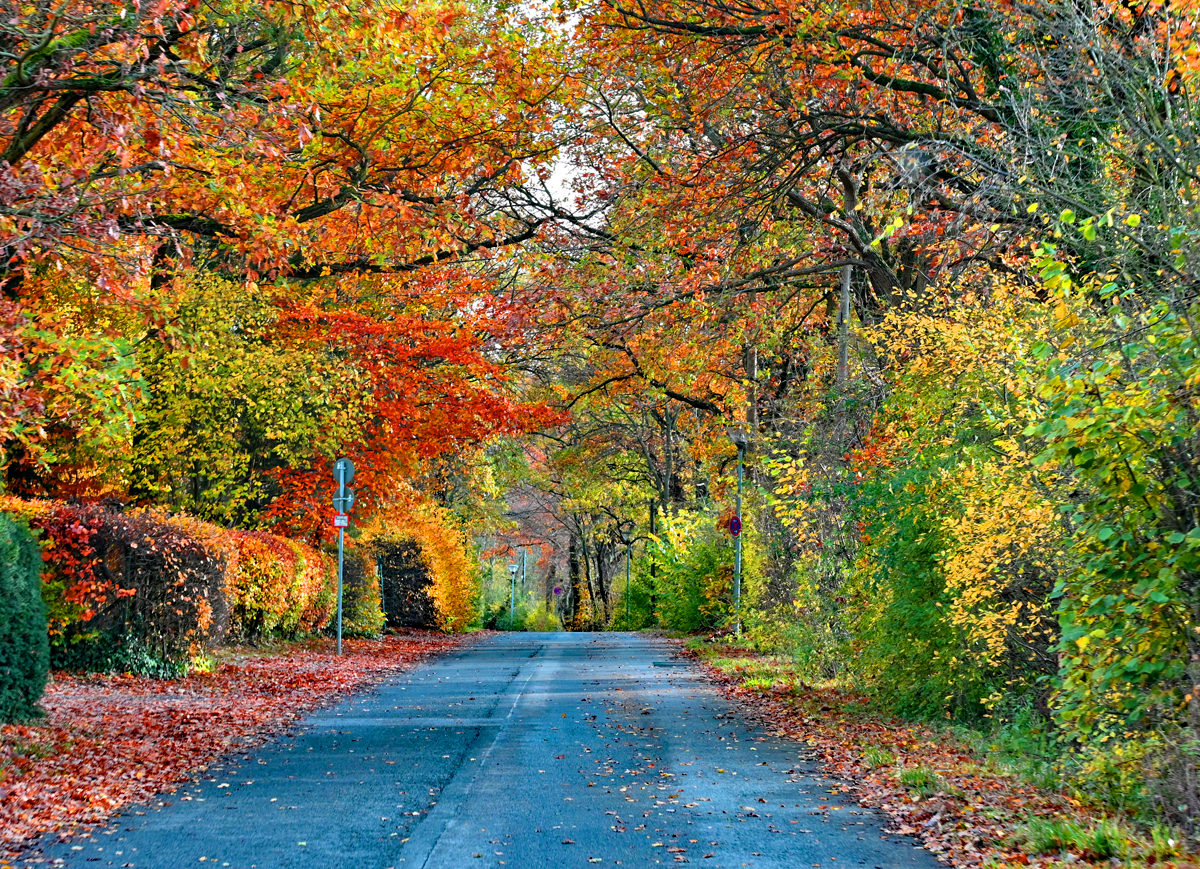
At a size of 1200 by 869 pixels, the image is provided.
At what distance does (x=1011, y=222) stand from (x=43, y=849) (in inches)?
412

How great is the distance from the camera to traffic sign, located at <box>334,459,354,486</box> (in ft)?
72.4

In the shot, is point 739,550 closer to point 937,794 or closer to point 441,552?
point 441,552

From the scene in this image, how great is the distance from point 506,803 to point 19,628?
5.03 m

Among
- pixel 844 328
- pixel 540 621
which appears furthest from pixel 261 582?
pixel 540 621

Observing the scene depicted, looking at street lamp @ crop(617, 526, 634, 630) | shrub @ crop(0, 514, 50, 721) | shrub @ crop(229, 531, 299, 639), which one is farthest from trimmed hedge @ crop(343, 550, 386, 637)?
street lamp @ crop(617, 526, 634, 630)

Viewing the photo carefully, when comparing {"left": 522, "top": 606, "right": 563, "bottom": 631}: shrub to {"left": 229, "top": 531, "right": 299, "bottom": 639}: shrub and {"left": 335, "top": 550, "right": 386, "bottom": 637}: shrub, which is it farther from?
{"left": 229, "top": 531, "right": 299, "bottom": 639}: shrub

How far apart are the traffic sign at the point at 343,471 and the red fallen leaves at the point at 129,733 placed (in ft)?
13.2

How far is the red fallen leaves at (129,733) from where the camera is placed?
764cm

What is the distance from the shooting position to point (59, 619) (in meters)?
14.2

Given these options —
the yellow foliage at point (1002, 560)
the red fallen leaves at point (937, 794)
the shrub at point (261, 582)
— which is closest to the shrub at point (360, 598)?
the shrub at point (261, 582)

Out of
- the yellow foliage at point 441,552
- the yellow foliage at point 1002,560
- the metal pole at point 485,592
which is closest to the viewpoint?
the yellow foliage at point 1002,560

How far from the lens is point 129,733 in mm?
10734

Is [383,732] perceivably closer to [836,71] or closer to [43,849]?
[43,849]

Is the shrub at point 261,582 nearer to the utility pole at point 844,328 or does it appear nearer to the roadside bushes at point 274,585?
the roadside bushes at point 274,585
